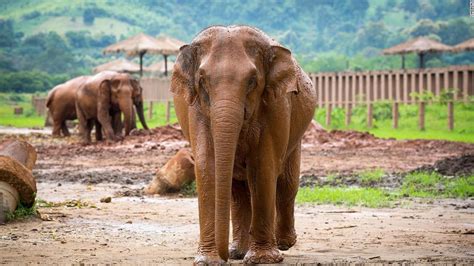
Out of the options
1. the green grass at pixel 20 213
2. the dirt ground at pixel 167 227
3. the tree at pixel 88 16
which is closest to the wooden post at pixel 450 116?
the dirt ground at pixel 167 227

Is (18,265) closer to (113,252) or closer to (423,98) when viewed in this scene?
(113,252)

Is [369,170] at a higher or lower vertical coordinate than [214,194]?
lower

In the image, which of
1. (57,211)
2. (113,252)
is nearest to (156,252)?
(113,252)

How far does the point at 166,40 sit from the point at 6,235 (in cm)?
4248

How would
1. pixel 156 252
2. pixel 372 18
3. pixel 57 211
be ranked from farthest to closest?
pixel 372 18
pixel 57 211
pixel 156 252

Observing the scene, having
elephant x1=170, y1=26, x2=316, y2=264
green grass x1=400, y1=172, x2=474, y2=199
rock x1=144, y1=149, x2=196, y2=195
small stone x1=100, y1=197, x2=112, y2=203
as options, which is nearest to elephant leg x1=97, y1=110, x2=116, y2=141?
green grass x1=400, y1=172, x2=474, y2=199

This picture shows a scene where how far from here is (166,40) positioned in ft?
172

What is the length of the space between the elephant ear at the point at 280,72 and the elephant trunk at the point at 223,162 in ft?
2.22

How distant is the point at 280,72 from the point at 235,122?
31.2 inches

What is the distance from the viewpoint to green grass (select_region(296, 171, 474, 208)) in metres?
14.2

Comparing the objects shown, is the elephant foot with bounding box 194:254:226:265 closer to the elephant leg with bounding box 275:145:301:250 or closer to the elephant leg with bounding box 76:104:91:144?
the elephant leg with bounding box 275:145:301:250

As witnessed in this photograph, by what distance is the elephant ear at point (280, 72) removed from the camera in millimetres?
8430

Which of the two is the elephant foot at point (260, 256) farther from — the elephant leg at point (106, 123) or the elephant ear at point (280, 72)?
the elephant leg at point (106, 123)

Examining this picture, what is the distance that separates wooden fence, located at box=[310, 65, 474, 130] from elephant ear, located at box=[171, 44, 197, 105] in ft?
79.0
